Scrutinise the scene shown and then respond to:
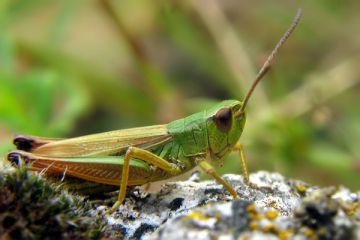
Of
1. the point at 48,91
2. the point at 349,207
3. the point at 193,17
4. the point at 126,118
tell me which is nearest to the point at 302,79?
the point at 193,17

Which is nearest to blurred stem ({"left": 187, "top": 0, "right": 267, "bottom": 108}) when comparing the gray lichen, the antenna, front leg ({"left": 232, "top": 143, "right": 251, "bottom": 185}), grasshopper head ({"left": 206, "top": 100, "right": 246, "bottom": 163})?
front leg ({"left": 232, "top": 143, "right": 251, "bottom": 185})

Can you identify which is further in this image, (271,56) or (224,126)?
(224,126)

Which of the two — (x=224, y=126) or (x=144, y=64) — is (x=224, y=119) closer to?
(x=224, y=126)

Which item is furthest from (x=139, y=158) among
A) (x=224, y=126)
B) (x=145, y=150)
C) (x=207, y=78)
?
(x=207, y=78)

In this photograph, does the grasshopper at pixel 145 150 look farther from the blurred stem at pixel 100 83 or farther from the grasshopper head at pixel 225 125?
the blurred stem at pixel 100 83

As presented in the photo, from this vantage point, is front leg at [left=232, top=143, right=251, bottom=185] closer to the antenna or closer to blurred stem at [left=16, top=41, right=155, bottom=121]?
the antenna

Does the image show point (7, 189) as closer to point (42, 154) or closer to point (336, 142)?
point (42, 154)
